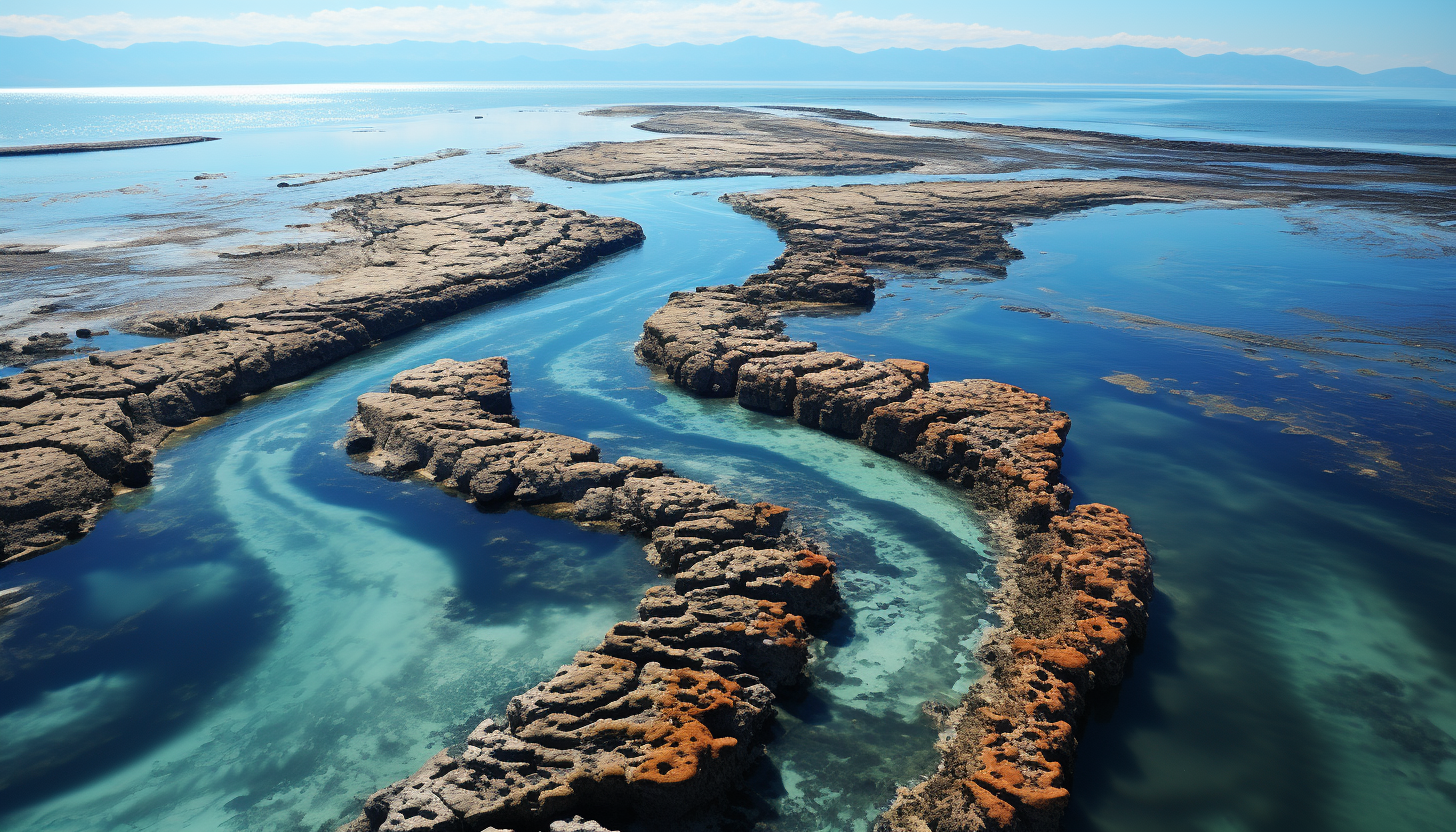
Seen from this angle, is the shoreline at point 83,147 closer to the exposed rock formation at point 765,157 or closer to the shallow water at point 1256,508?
the exposed rock formation at point 765,157

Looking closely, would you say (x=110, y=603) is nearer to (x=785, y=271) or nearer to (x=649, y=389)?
(x=649, y=389)

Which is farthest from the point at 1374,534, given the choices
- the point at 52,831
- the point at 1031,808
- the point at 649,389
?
the point at 52,831

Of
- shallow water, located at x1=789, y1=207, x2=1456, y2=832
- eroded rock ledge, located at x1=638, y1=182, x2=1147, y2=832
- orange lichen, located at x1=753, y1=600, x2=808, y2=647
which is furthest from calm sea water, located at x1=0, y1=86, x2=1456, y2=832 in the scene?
orange lichen, located at x1=753, y1=600, x2=808, y2=647

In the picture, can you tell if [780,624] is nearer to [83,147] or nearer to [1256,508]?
[1256,508]

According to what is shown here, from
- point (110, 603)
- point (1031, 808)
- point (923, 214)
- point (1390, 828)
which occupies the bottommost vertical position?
point (110, 603)

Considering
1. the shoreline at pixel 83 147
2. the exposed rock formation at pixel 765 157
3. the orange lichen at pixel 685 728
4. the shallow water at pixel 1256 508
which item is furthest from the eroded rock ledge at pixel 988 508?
the shoreline at pixel 83 147

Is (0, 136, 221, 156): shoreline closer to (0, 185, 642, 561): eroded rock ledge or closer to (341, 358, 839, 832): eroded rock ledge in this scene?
(0, 185, 642, 561): eroded rock ledge

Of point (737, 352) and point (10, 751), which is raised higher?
point (737, 352)
